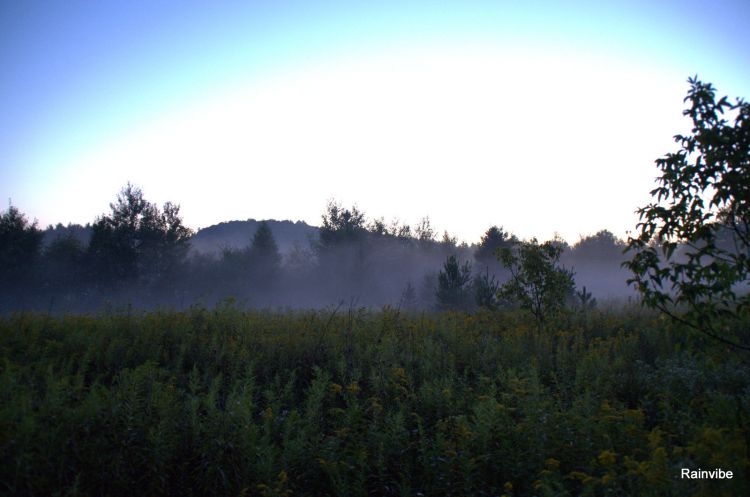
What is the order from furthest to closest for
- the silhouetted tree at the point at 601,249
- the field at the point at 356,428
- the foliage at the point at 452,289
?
1. the silhouetted tree at the point at 601,249
2. the foliage at the point at 452,289
3. the field at the point at 356,428

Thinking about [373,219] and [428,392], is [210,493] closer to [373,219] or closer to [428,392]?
[428,392]

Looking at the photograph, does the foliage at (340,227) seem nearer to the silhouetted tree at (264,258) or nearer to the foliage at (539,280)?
the silhouetted tree at (264,258)

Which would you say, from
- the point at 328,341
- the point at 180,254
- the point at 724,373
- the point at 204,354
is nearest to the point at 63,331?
the point at 204,354

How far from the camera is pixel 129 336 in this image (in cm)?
812

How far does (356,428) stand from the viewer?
5.01 meters

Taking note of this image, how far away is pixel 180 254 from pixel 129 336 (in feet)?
112

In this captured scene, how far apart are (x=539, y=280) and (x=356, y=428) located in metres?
7.47

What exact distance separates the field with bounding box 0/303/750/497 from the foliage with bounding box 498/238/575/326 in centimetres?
337

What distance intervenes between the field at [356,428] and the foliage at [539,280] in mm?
3371

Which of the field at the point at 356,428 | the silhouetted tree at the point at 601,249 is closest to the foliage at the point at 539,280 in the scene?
the field at the point at 356,428

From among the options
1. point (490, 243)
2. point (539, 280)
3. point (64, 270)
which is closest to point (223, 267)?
point (64, 270)

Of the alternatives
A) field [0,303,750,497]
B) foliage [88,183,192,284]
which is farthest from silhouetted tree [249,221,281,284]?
field [0,303,750,497]

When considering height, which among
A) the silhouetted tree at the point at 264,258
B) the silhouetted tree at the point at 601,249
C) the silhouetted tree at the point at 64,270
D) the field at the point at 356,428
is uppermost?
the silhouetted tree at the point at 601,249

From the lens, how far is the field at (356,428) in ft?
12.3
